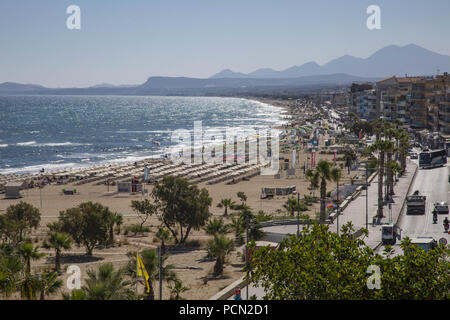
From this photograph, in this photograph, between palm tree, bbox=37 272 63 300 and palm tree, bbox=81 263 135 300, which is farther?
palm tree, bbox=37 272 63 300

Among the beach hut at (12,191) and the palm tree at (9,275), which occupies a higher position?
the palm tree at (9,275)

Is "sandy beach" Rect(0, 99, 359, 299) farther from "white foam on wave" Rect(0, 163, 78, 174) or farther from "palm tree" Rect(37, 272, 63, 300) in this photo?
"white foam on wave" Rect(0, 163, 78, 174)

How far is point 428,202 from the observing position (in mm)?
34688

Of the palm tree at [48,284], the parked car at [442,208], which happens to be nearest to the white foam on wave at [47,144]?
the parked car at [442,208]

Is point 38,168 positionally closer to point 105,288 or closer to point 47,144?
point 47,144

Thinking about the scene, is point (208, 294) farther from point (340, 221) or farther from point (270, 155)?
point (270, 155)

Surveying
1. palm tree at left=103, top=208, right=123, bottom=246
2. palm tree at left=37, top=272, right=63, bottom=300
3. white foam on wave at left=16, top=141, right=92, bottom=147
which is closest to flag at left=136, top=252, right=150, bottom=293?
palm tree at left=37, top=272, right=63, bottom=300

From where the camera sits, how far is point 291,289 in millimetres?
12422

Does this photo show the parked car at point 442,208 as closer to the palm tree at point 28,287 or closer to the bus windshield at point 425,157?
the bus windshield at point 425,157

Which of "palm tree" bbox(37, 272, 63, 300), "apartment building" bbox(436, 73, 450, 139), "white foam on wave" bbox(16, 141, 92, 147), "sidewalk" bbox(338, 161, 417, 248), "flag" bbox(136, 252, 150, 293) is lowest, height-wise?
"white foam on wave" bbox(16, 141, 92, 147)

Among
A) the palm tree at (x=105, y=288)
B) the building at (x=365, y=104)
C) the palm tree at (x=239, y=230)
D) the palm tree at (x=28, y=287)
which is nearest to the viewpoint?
the palm tree at (x=105, y=288)

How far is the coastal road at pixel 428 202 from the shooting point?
2696cm

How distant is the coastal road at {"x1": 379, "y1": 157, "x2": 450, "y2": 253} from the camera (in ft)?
88.4
